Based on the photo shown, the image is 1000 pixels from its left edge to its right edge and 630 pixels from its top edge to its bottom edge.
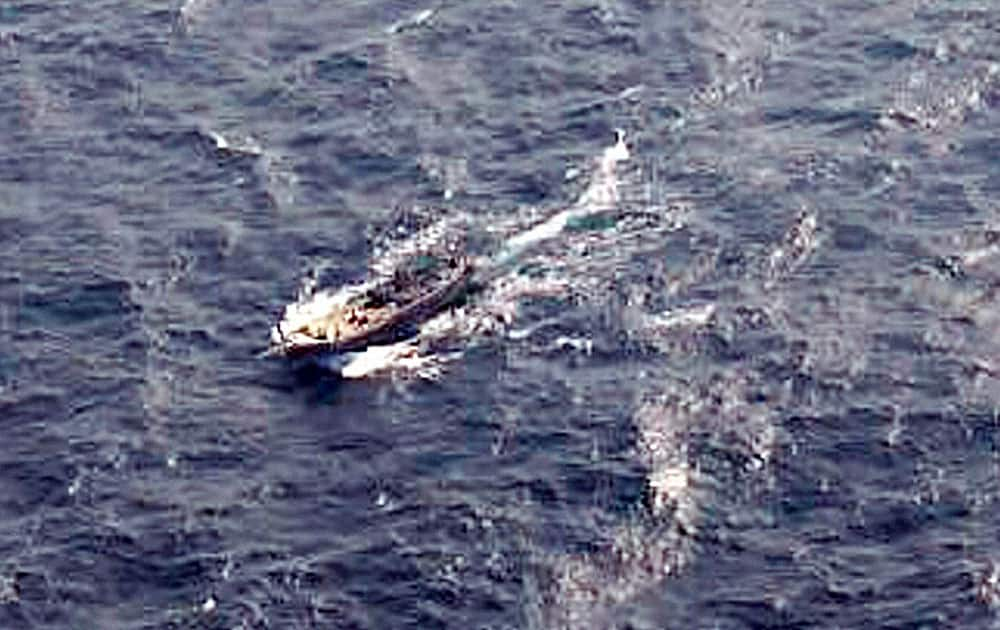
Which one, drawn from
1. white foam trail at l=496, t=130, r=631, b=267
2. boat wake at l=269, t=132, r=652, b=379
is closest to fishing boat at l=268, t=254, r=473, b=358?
boat wake at l=269, t=132, r=652, b=379

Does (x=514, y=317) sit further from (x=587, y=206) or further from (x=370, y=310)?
(x=587, y=206)

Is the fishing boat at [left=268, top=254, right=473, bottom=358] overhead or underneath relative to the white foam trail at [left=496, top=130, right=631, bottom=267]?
underneath

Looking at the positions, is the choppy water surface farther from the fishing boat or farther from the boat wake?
the fishing boat

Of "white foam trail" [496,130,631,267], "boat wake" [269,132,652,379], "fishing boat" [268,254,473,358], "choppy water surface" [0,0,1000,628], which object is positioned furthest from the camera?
"white foam trail" [496,130,631,267]

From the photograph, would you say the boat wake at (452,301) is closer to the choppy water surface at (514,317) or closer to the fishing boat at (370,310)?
the fishing boat at (370,310)

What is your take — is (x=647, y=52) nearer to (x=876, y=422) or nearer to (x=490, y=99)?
(x=490, y=99)
